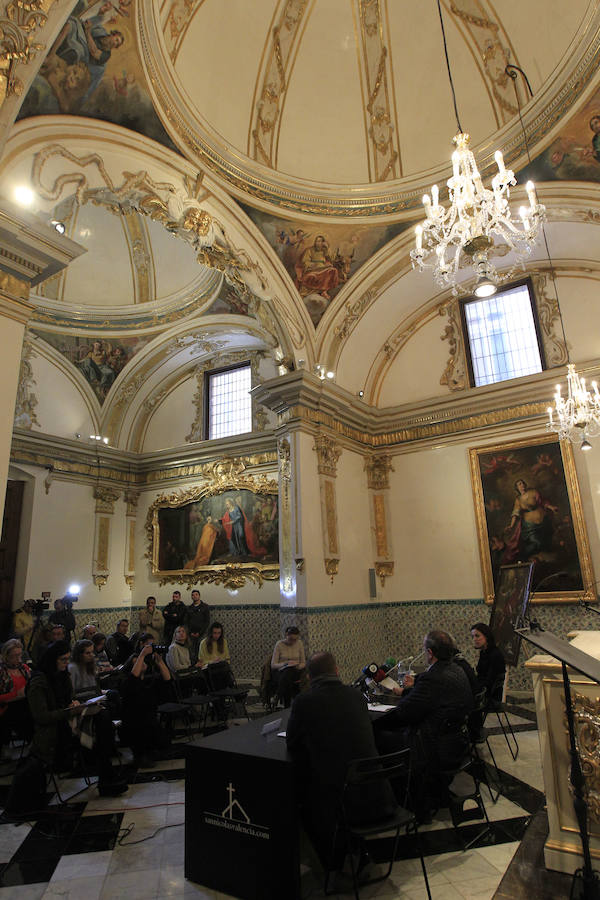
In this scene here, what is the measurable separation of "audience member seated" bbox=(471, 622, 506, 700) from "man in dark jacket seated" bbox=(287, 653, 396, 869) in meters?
2.63

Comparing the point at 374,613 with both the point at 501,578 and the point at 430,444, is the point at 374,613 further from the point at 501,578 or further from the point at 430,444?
the point at 430,444

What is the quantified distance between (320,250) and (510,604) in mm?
7616

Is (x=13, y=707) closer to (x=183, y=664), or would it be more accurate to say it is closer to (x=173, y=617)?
(x=183, y=664)

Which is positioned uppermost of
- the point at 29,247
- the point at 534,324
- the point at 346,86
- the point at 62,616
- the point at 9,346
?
the point at 346,86

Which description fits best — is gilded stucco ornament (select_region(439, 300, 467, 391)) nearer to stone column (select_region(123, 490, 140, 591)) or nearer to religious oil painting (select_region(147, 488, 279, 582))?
religious oil painting (select_region(147, 488, 279, 582))

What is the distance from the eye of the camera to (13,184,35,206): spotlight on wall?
7.14 m

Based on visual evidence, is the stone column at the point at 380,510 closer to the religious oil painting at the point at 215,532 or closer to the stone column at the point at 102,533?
the religious oil painting at the point at 215,532

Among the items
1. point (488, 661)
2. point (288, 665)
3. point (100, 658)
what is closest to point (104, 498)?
point (100, 658)

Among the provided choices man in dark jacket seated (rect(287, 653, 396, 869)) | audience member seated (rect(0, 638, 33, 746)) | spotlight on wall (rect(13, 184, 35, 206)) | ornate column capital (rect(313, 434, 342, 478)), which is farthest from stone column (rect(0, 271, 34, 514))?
ornate column capital (rect(313, 434, 342, 478))

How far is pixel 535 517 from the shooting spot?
10.7 metres

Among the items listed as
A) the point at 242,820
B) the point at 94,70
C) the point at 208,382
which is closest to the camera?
the point at 242,820

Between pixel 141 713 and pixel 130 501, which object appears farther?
pixel 130 501

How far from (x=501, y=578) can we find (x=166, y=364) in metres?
10.5

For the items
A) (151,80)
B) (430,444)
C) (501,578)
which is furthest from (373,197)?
(501,578)
